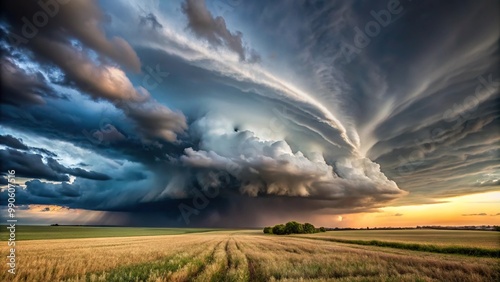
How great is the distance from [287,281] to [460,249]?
31121 millimetres

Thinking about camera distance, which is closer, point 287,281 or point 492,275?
point 287,281

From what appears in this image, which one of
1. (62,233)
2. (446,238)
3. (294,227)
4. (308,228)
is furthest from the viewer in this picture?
(308,228)

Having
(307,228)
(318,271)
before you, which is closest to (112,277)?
(318,271)

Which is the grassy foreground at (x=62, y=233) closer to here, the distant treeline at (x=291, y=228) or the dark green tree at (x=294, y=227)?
the distant treeline at (x=291, y=228)

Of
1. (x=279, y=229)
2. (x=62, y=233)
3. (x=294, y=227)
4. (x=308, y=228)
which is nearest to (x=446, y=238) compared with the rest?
(x=294, y=227)

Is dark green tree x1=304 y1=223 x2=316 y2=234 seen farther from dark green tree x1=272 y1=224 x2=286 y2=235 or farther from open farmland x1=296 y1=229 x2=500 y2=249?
open farmland x1=296 y1=229 x2=500 y2=249

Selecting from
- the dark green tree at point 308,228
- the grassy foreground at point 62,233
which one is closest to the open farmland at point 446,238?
the dark green tree at point 308,228

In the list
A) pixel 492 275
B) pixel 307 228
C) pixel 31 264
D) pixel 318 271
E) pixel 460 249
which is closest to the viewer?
pixel 492 275

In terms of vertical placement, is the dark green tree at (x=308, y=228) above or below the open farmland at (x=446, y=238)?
above

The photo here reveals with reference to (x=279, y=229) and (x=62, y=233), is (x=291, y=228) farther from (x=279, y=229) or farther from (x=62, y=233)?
(x=62, y=233)

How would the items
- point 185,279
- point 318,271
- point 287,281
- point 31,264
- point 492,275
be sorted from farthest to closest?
point 31,264
point 318,271
point 492,275
point 185,279
point 287,281

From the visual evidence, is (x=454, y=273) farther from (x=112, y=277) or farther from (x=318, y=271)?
(x=112, y=277)

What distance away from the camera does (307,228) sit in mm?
121375

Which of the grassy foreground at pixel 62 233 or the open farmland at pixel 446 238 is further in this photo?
the grassy foreground at pixel 62 233
